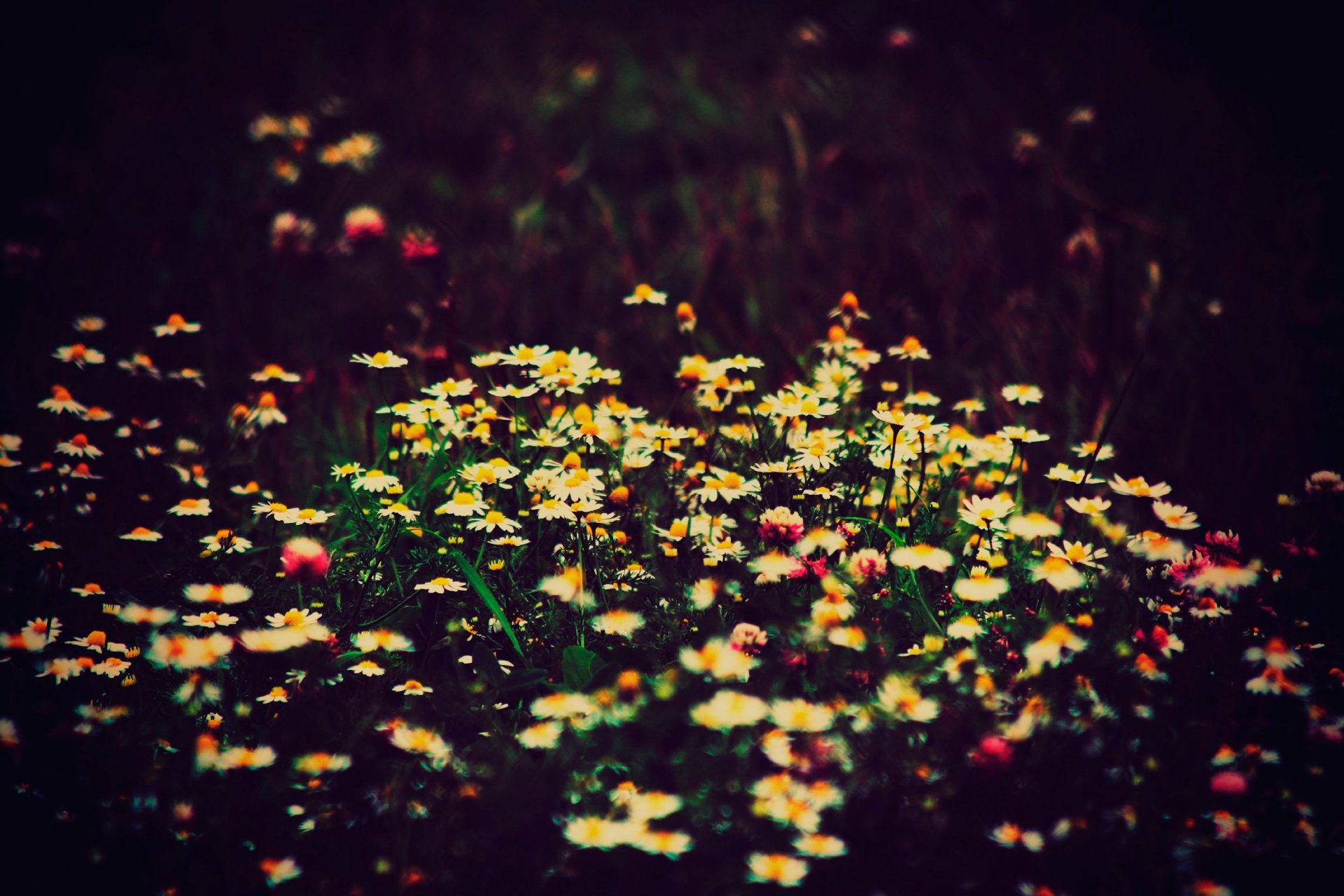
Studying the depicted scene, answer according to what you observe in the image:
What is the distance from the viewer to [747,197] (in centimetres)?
362

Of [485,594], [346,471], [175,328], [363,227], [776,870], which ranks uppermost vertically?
[363,227]

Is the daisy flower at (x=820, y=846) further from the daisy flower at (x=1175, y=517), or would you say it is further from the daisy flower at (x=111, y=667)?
the daisy flower at (x=111, y=667)

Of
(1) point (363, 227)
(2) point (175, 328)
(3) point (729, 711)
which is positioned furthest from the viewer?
(1) point (363, 227)

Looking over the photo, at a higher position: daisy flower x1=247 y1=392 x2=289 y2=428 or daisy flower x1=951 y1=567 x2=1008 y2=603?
daisy flower x1=247 y1=392 x2=289 y2=428

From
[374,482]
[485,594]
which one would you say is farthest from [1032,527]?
[374,482]

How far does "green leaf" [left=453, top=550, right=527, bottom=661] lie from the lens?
4.92 ft

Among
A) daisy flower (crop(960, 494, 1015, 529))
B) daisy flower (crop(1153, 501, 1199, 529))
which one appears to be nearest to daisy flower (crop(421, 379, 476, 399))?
daisy flower (crop(960, 494, 1015, 529))

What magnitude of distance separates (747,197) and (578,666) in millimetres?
2580

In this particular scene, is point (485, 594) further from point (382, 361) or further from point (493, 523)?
point (382, 361)

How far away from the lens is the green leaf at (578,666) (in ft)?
4.72

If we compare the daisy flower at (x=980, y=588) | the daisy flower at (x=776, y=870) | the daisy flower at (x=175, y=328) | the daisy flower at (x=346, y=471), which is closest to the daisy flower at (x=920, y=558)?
the daisy flower at (x=980, y=588)

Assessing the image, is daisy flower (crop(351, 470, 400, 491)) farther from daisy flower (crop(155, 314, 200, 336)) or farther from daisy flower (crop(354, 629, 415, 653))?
daisy flower (crop(155, 314, 200, 336))

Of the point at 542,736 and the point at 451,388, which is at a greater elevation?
the point at 451,388

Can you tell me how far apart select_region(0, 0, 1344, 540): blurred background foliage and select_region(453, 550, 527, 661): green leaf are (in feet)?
2.61
